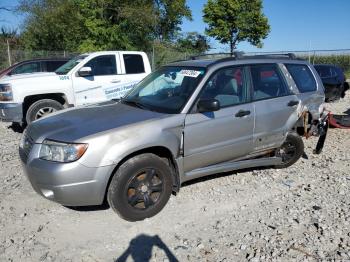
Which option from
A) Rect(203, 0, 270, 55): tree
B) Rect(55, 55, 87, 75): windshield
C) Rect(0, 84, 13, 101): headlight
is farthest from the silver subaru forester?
Rect(203, 0, 270, 55): tree

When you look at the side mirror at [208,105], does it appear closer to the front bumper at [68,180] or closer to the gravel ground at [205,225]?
the gravel ground at [205,225]

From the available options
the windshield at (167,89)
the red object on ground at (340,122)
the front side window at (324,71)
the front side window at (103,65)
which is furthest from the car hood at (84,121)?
the front side window at (324,71)

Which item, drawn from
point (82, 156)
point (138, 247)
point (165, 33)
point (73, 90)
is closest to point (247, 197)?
point (138, 247)

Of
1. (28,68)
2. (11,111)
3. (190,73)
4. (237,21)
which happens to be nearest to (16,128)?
(11,111)

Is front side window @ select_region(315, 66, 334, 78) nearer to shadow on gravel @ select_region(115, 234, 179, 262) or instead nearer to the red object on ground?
the red object on ground

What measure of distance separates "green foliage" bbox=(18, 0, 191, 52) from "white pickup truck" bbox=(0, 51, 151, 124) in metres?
16.9

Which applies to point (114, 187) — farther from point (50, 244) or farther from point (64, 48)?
point (64, 48)

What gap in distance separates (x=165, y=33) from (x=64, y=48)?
2075cm

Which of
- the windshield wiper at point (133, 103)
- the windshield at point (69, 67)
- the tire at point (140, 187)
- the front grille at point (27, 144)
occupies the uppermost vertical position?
the windshield at point (69, 67)

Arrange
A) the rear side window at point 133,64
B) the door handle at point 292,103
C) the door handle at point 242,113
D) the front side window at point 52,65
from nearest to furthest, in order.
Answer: the door handle at point 242,113 < the door handle at point 292,103 < the rear side window at point 133,64 < the front side window at point 52,65

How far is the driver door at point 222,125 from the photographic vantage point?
4.55 metres

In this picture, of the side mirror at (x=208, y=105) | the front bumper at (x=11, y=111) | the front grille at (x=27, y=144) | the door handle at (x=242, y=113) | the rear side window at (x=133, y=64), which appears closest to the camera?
the front grille at (x=27, y=144)

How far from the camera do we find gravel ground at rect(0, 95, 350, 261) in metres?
3.64

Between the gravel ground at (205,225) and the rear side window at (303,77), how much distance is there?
4.90ft
